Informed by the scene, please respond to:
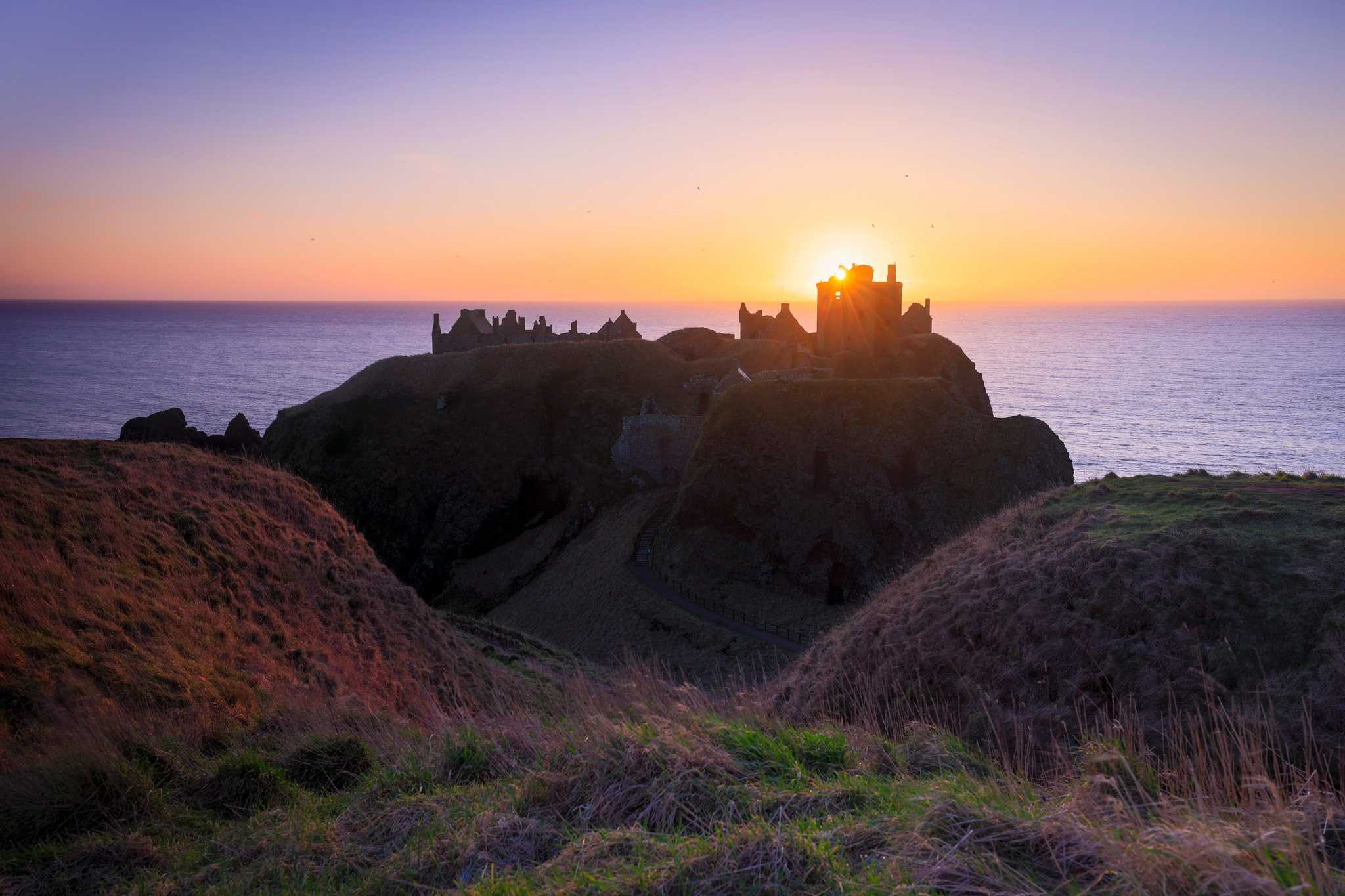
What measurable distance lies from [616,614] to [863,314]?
1194 inches

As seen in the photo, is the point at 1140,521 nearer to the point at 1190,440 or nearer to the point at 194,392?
the point at 1190,440

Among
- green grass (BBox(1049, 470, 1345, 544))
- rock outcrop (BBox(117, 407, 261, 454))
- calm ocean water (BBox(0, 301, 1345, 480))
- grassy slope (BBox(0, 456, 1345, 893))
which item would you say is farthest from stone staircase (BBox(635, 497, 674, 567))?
calm ocean water (BBox(0, 301, 1345, 480))

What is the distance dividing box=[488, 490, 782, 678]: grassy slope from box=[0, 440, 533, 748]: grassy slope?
39.1ft

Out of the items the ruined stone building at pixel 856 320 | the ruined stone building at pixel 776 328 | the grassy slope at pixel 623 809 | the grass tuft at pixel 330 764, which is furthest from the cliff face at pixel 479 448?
the grassy slope at pixel 623 809

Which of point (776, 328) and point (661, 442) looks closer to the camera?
point (661, 442)

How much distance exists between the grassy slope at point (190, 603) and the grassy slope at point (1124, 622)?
7.76 meters

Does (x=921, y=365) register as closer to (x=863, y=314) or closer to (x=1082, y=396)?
(x=863, y=314)

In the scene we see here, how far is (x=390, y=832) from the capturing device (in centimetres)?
620

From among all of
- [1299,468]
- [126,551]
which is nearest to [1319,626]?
[126,551]

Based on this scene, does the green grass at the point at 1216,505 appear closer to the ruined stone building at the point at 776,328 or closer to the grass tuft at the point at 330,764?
the grass tuft at the point at 330,764

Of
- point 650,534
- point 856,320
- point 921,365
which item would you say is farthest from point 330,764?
point 856,320

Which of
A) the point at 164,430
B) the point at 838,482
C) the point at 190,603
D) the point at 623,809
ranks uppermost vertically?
the point at 623,809

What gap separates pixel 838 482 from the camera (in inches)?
1538

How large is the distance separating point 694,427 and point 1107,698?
36.2 metres
